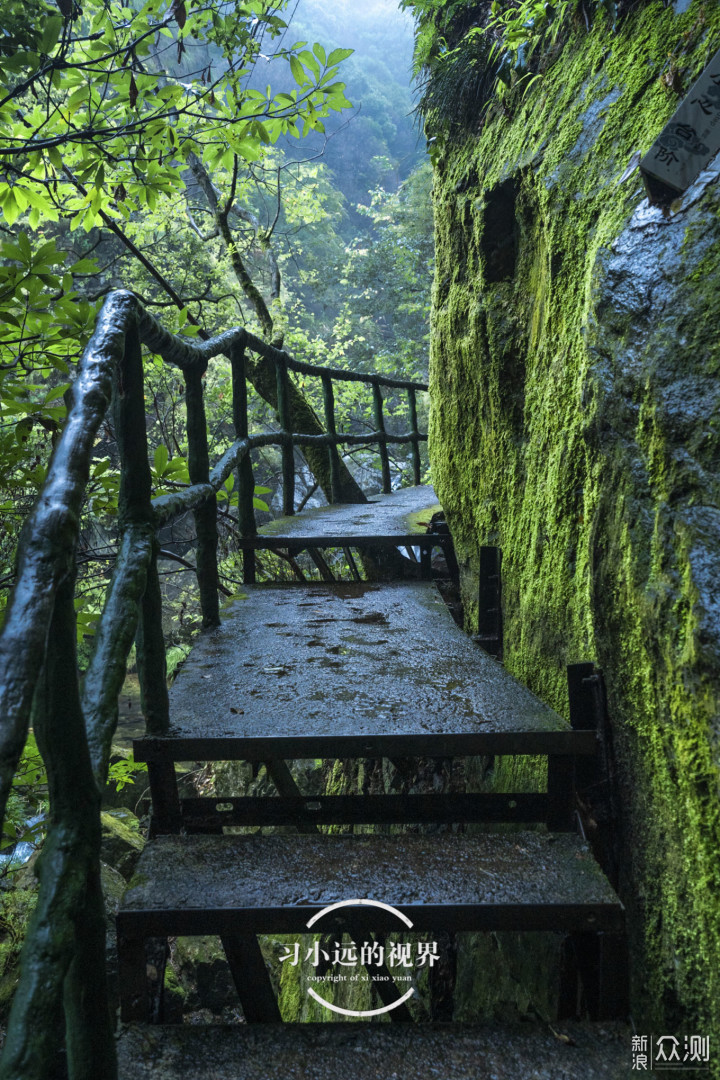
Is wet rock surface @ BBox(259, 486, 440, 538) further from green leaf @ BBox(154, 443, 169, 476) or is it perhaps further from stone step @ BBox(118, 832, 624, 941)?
stone step @ BBox(118, 832, 624, 941)

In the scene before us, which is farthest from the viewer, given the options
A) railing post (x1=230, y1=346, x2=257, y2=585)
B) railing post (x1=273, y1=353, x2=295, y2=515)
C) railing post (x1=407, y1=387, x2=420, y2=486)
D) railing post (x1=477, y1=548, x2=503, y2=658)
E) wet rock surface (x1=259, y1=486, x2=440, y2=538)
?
railing post (x1=407, y1=387, x2=420, y2=486)

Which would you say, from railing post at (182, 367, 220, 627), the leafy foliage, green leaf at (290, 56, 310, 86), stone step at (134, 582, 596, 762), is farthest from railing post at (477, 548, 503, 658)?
green leaf at (290, 56, 310, 86)

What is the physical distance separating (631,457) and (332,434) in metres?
3.77

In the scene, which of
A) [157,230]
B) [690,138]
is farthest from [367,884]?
[157,230]

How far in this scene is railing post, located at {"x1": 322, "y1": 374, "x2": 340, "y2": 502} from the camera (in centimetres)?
503

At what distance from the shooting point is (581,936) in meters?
1.30

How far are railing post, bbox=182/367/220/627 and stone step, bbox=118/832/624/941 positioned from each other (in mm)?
950

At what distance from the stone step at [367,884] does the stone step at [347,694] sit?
0.19 metres

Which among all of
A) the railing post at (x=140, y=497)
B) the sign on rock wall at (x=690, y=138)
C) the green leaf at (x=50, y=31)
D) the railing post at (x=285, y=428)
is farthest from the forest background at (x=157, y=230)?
the sign on rock wall at (x=690, y=138)

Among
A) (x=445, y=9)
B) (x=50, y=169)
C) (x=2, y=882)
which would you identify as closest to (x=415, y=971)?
(x=2, y=882)

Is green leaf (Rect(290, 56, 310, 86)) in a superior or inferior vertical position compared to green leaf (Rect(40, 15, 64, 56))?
superior

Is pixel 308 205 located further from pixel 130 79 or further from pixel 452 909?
pixel 452 909

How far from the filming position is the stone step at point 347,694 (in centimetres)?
145

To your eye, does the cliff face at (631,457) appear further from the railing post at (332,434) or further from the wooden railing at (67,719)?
the railing post at (332,434)
